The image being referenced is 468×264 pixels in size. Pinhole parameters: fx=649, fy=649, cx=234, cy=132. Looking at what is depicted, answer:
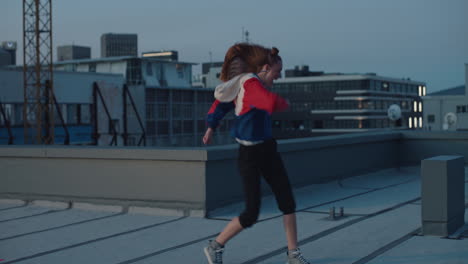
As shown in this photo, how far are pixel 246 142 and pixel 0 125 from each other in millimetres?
57304

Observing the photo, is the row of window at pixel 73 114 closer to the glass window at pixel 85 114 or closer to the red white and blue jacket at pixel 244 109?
the glass window at pixel 85 114

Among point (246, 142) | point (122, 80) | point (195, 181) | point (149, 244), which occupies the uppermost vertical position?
point (122, 80)

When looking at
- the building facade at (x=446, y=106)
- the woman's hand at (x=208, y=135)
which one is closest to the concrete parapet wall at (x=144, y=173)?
the woman's hand at (x=208, y=135)

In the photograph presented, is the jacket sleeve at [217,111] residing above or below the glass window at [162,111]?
below

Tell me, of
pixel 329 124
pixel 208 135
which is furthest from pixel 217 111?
pixel 329 124

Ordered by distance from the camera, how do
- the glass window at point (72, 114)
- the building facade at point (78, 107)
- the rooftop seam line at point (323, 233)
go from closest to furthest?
1. the rooftop seam line at point (323, 233)
2. the building facade at point (78, 107)
3. the glass window at point (72, 114)

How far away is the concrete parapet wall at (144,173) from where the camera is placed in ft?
24.2

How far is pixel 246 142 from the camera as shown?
190 inches

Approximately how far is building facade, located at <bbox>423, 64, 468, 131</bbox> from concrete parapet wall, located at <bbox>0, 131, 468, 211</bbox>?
9129 cm

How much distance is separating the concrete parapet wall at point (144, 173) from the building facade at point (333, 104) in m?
115

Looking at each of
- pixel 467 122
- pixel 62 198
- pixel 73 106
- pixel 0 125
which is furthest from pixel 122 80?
pixel 62 198

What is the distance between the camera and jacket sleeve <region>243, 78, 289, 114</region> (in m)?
4.31

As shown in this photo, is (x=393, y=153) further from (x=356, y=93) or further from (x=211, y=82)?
(x=211, y=82)

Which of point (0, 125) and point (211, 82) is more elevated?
point (211, 82)
